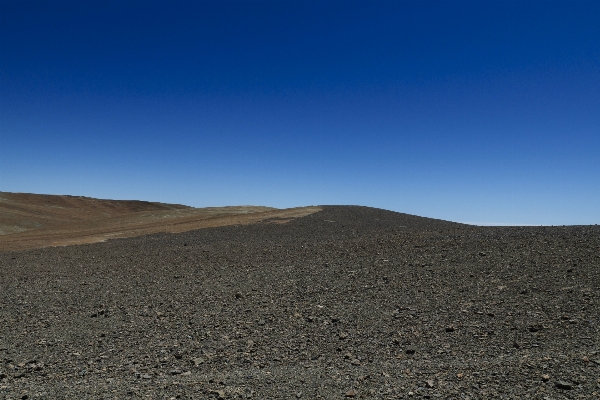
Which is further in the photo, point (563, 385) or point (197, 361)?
point (197, 361)

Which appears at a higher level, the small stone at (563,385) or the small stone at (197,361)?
the small stone at (563,385)

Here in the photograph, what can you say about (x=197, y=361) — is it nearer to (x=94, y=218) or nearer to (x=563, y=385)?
(x=563, y=385)

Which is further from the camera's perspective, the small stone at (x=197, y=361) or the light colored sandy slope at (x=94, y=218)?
the light colored sandy slope at (x=94, y=218)

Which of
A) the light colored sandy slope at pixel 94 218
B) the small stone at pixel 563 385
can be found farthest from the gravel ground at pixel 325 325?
the light colored sandy slope at pixel 94 218

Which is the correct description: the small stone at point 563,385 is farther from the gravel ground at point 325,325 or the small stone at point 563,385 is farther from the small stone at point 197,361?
the small stone at point 197,361

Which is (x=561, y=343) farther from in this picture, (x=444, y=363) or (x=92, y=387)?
(x=92, y=387)

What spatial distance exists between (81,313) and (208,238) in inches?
391

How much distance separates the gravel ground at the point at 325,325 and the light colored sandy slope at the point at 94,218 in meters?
11.0

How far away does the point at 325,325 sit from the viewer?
21.4 ft

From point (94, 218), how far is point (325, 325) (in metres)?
45.6

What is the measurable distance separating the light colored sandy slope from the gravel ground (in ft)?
36.2

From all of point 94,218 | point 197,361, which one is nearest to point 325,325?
point 197,361

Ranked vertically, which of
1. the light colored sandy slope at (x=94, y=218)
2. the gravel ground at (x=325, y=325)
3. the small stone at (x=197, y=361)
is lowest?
the small stone at (x=197, y=361)

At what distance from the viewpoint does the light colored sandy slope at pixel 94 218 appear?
22.7 metres
